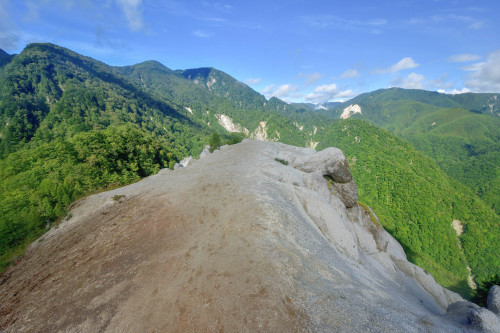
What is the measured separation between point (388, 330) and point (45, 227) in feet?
106

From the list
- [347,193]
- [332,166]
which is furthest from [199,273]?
[347,193]

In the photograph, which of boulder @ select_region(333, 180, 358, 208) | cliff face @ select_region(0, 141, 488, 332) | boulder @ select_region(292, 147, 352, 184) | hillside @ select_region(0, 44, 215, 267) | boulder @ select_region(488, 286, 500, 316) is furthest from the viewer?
boulder @ select_region(292, 147, 352, 184)

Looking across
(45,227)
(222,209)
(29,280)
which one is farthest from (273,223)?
(45,227)

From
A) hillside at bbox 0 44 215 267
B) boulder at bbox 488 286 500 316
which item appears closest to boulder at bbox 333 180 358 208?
boulder at bbox 488 286 500 316

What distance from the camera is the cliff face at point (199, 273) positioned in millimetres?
9180

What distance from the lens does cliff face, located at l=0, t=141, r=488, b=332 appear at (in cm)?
918

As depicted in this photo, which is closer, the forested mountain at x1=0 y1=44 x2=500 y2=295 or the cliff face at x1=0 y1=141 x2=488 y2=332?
the cliff face at x1=0 y1=141 x2=488 y2=332

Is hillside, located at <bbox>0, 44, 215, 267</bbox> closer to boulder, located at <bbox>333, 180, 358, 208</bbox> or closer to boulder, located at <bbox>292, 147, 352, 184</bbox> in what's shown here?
boulder, located at <bbox>292, 147, 352, 184</bbox>

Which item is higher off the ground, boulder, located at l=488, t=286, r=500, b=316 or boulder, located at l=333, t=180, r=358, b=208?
boulder, located at l=333, t=180, r=358, b=208

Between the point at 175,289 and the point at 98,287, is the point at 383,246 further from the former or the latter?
the point at 98,287

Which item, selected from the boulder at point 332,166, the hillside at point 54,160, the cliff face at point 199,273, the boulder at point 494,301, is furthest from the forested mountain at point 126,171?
the boulder at point 494,301

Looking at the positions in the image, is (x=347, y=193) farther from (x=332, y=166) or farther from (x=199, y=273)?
(x=199, y=273)

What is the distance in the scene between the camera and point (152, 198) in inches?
779

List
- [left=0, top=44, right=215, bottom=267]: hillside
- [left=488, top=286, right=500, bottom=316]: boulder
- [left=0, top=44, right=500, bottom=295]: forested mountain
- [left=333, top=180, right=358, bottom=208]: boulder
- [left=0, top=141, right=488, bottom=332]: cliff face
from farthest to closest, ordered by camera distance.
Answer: [left=333, top=180, right=358, bottom=208]: boulder
[left=0, top=44, right=500, bottom=295]: forested mountain
[left=0, top=44, right=215, bottom=267]: hillside
[left=488, top=286, right=500, bottom=316]: boulder
[left=0, top=141, right=488, bottom=332]: cliff face
